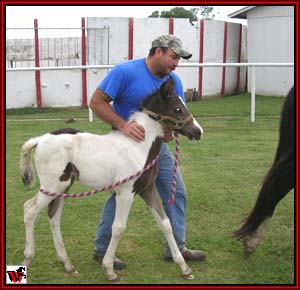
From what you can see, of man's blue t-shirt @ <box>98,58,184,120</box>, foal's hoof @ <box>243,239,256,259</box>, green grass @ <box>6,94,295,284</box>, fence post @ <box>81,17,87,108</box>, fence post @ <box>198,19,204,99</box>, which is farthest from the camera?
fence post @ <box>198,19,204,99</box>

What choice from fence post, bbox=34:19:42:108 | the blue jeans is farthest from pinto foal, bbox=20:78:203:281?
fence post, bbox=34:19:42:108

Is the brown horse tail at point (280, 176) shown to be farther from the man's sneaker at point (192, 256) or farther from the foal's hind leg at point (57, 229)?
the foal's hind leg at point (57, 229)

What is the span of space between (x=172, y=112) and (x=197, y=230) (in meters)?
1.62

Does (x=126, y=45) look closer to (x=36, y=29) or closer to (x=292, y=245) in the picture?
(x=36, y=29)

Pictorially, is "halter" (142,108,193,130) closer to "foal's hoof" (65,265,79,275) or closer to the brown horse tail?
the brown horse tail

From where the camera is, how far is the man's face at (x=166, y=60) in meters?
3.64

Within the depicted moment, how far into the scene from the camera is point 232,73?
18.1 m

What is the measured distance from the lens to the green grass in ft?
12.7

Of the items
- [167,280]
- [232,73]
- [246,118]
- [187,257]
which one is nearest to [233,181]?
[187,257]

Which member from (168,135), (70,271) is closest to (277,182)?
(168,135)

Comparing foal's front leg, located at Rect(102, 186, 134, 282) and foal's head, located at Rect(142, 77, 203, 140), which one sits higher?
foal's head, located at Rect(142, 77, 203, 140)

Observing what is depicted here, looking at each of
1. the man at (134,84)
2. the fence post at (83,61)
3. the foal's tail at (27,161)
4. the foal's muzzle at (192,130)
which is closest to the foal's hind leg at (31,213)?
the foal's tail at (27,161)

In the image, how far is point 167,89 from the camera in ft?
11.7

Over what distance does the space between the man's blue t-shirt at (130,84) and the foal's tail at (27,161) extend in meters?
0.66
